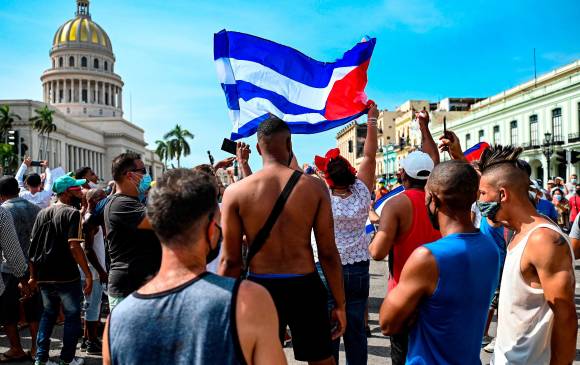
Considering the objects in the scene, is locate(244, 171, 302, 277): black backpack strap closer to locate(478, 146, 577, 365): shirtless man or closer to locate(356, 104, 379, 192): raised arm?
locate(478, 146, 577, 365): shirtless man

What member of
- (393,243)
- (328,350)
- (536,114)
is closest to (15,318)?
(328,350)

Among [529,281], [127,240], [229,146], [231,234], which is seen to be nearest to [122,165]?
[127,240]

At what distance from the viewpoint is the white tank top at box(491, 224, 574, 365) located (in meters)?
2.52

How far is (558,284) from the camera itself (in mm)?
2393

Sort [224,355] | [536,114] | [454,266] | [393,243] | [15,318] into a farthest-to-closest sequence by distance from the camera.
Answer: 1. [536,114]
2. [15,318]
3. [393,243]
4. [454,266]
5. [224,355]

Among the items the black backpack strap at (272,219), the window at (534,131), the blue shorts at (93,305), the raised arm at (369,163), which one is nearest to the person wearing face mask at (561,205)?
the raised arm at (369,163)

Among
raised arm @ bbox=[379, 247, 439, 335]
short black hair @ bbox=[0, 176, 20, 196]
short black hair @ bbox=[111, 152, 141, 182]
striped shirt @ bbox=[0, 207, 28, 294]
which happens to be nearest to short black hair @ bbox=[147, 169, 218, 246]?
raised arm @ bbox=[379, 247, 439, 335]

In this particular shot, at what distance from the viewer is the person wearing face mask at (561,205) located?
1496 cm

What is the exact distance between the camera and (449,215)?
97.1 inches

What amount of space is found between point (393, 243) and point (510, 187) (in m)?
0.99

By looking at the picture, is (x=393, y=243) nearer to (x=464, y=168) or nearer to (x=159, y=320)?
(x=464, y=168)

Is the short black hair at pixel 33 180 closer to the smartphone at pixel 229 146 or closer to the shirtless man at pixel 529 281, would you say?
the smartphone at pixel 229 146

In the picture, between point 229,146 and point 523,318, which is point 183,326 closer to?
point 523,318

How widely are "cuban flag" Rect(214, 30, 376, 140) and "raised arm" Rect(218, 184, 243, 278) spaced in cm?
228
